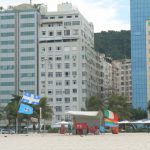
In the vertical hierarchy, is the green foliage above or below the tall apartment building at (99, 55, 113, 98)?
below

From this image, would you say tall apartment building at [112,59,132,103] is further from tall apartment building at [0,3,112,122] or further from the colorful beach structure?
the colorful beach structure

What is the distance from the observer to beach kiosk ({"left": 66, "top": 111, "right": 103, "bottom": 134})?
2645 inches

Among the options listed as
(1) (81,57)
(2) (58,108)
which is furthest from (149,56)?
(2) (58,108)

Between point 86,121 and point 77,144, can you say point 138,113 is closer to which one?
point 86,121

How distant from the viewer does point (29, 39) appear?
491 feet

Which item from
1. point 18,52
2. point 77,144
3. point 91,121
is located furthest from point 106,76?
point 77,144

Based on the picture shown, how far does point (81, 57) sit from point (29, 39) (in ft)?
56.3

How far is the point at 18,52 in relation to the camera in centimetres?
14950

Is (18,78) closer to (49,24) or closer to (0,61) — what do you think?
(0,61)

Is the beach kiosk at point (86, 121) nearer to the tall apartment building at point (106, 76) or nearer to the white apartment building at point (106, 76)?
the tall apartment building at point (106, 76)

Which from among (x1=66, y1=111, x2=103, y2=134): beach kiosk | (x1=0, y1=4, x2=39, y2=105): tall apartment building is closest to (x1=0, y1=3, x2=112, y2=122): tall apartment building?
(x1=0, y1=4, x2=39, y2=105): tall apartment building

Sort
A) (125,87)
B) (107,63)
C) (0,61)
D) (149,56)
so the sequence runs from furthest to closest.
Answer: (125,87), (107,63), (0,61), (149,56)

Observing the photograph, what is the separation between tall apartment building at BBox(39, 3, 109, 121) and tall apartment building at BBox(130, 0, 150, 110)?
15114 millimetres

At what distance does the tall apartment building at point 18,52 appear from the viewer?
485 feet
